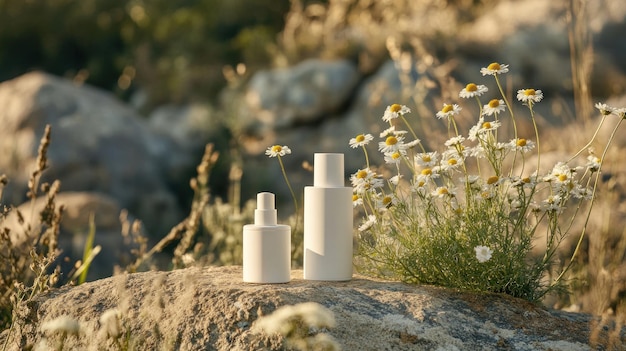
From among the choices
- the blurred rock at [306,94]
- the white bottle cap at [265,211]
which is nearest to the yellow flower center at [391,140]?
the white bottle cap at [265,211]

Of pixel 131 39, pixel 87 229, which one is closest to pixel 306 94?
pixel 131 39

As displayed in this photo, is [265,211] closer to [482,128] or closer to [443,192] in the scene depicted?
[443,192]

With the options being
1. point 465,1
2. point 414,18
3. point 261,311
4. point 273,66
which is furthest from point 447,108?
point 465,1

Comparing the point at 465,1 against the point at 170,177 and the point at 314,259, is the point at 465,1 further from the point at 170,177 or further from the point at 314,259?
the point at 314,259

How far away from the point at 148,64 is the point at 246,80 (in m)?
2.24

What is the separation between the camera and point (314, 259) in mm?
2912

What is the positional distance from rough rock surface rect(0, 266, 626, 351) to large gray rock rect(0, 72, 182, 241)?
164 inches

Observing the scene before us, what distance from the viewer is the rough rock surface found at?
247 cm

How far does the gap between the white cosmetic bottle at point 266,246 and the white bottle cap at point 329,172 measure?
0.71 ft

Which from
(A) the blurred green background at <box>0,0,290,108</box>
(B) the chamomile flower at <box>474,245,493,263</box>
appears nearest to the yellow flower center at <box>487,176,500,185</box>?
(B) the chamomile flower at <box>474,245,493,263</box>

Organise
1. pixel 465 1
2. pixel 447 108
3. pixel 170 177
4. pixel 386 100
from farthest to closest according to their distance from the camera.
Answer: pixel 465 1 → pixel 386 100 → pixel 170 177 → pixel 447 108

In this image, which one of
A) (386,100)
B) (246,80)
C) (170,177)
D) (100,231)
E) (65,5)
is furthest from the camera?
(65,5)

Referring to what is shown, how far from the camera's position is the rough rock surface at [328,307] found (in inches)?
97.2

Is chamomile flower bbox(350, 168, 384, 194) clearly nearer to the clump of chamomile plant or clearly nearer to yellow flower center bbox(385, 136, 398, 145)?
the clump of chamomile plant
